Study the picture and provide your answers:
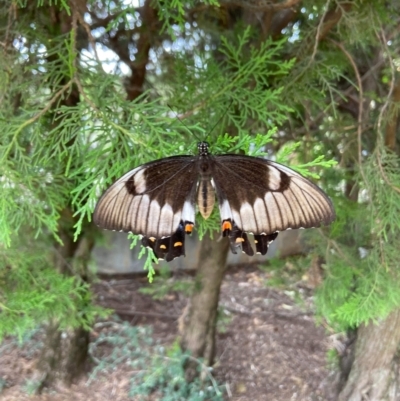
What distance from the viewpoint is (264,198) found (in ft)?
4.58

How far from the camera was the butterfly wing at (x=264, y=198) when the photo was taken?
4.23 feet

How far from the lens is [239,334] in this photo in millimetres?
3861

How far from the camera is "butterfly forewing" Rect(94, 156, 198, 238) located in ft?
4.39

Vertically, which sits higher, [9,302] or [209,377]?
[9,302]

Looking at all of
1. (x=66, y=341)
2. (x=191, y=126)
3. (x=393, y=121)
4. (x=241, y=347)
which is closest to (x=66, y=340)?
(x=66, y=341)

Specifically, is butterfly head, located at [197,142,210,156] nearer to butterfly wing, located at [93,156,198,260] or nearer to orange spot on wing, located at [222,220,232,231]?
butterfly wing, located at [93,156,198,260]

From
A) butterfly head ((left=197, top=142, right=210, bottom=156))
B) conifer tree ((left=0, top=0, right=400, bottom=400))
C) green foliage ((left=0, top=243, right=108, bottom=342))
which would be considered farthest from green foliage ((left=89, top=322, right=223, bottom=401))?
butterfly head ((left=197, top=142, right=210, bottom=156))

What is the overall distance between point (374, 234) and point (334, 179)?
1.55 feet

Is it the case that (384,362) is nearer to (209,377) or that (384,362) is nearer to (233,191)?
(209,377)

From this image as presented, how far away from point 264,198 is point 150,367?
2222mm

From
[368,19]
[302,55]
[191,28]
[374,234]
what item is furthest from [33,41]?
[374,234]

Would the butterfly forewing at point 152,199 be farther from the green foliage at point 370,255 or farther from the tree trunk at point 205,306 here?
the tree trunk at point 205,306

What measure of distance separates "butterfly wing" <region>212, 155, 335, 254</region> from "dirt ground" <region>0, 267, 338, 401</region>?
202cm

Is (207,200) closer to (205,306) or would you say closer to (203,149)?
(203,149)
